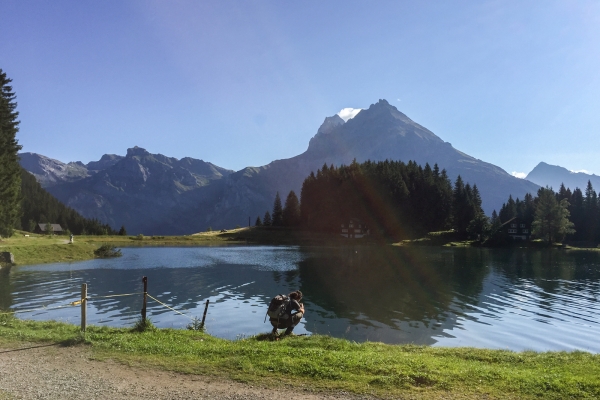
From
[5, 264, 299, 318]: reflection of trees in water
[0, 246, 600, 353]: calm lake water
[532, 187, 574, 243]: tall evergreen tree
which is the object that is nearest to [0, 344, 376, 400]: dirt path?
[0, 246, 600, 353]: calm lake water

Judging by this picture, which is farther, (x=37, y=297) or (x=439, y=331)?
(x=37, y=297)

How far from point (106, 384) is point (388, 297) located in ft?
99.1

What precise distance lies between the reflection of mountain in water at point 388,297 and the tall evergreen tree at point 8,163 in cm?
4973

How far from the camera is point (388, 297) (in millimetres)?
37281

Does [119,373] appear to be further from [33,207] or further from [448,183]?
[33,207]

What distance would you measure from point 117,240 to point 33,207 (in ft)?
237

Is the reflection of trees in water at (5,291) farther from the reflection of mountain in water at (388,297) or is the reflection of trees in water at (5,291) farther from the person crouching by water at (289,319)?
the reflection of mountain in water at (388,297)

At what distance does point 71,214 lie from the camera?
595 ft

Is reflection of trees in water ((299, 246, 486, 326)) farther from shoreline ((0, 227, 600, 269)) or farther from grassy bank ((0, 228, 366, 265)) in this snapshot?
shoreline ((0, 227, 600, 269))

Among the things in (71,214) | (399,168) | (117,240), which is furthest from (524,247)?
(71,214)

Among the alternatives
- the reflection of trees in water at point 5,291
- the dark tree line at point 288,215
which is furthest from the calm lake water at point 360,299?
the dark tree line at point 288,215

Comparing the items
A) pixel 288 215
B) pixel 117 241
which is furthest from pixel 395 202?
pixel 117 241

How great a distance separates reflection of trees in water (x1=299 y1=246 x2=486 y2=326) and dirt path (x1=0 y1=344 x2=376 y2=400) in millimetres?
18593

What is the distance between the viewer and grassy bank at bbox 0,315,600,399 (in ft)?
35.1
